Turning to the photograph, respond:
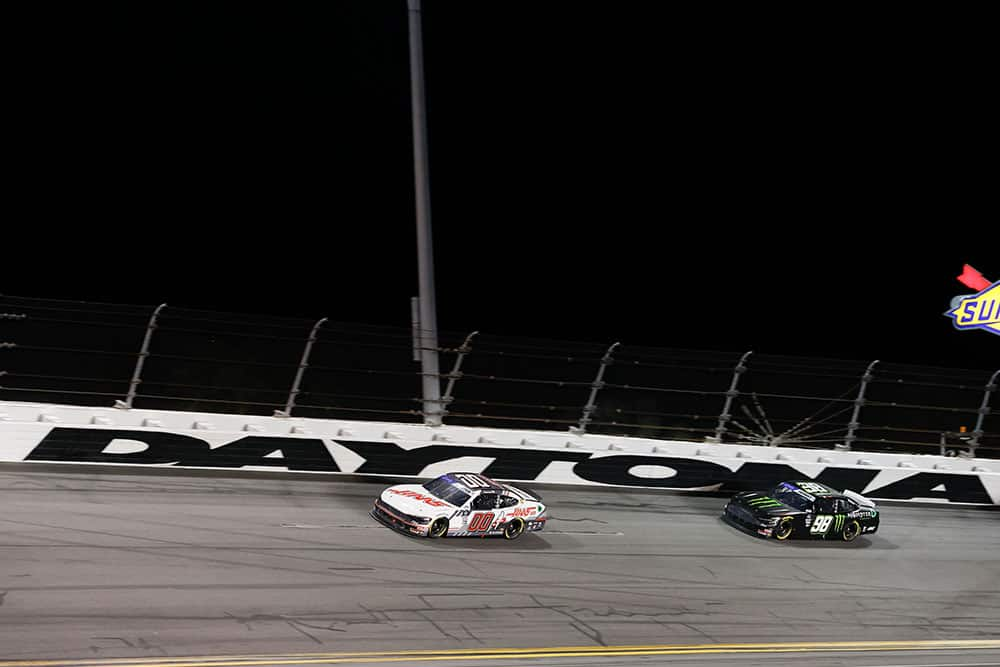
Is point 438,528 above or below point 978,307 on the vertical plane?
below

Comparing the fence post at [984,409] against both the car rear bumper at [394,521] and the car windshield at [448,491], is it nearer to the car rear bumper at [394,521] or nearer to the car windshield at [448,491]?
the car windshield at [448,491]

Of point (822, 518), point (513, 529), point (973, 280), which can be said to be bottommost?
point (822, 518)

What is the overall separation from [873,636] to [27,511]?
11.5 meters

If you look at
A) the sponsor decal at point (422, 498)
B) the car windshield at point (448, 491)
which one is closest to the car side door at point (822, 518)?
the car windshield at point (448, 491)

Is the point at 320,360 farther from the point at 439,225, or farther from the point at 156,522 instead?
the point at 439,225

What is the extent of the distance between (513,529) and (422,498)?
1.52m

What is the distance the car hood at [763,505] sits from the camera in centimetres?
1817

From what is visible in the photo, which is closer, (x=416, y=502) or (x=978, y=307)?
(x=416, y=502)

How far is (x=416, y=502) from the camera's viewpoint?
16.0 metres

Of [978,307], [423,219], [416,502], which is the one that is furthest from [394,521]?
[978,307]

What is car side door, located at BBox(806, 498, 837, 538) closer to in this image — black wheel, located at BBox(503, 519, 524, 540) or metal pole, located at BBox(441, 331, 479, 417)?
black wheel, located at BBox(503, 519, 524, 540)

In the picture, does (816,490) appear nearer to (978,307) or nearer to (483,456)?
(483,456)

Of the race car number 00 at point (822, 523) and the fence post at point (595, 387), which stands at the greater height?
the fence post at point (595, 387)

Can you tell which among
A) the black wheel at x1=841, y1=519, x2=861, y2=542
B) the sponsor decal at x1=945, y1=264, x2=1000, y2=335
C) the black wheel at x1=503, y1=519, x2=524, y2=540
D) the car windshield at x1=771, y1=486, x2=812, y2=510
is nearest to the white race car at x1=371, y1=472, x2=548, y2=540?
the black wheel at x1=503, y1=519, x2=524, y2=540
